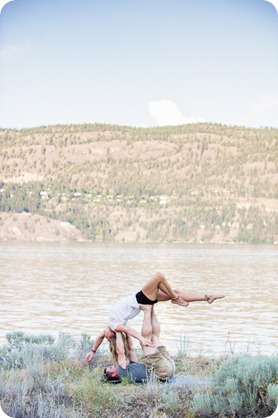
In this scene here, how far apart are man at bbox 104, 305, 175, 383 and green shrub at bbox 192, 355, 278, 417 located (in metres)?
0.59

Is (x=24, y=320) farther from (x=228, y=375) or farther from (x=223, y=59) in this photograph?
(x=223, y=59)

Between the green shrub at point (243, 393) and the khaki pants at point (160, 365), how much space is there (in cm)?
56

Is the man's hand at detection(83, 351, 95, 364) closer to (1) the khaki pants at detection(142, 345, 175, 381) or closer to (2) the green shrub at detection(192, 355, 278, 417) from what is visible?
(1) the khaki pants at detection(142, 345, 175, 381)

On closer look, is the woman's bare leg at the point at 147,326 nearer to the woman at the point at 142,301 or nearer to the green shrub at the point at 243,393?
the woman at the point at 142,301

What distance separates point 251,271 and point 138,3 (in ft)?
115

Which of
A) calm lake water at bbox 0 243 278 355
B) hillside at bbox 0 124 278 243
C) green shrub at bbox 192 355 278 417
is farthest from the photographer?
hillside at bbox 0 124 278 243

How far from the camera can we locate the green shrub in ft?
17.3

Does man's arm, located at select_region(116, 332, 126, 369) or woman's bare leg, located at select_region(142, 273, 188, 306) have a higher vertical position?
woman's bare leg, located at select_region(142, 273, 188, 306)

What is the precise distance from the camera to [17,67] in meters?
105

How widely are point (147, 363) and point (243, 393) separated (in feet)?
3.36

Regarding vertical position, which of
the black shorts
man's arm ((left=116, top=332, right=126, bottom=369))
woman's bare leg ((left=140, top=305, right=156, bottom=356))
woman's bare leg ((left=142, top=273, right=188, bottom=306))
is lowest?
man's arm ((left=116, top=332, right=126, bottom=369))

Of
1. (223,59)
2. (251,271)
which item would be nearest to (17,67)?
(223,59)

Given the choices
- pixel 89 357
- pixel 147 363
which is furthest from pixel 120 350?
pixel 89 357

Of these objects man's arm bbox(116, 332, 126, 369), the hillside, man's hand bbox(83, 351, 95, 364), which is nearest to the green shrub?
man's arm bbox(116, 332, 126, 369)
